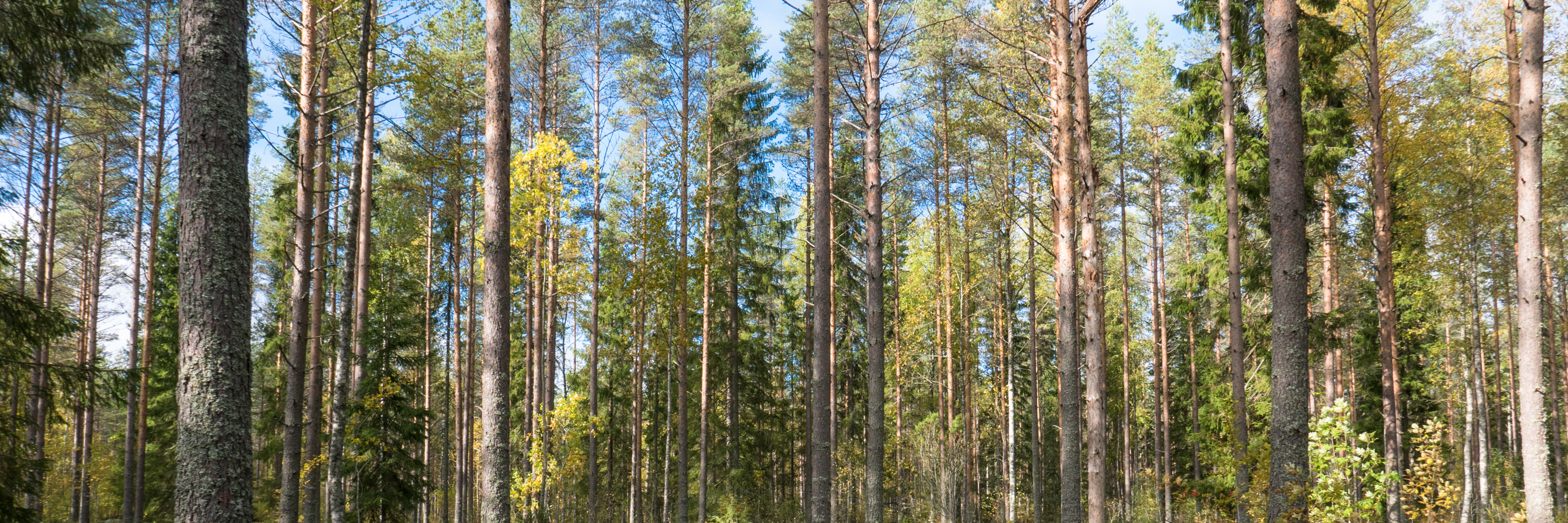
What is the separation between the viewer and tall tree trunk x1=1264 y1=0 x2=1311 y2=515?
19.4 feet

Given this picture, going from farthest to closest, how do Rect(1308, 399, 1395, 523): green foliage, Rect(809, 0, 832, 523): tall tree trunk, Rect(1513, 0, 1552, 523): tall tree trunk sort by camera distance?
1. Rect(809, 0, 832, 523): tall tree trunk
2. Rect(1513, 0, 1552, 523): tall tree trunk
3. Rect(1308, 399, 1395, 523): green foliage

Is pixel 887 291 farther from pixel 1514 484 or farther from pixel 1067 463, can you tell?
pixel 1514 484

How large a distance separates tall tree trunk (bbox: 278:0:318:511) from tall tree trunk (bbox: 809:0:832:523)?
558cm

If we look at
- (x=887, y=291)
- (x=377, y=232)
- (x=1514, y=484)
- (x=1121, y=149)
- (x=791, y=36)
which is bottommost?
(x=1514, y=484)

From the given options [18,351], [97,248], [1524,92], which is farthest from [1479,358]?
[97,248]

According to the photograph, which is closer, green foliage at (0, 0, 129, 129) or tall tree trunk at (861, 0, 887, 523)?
green foliage at (0, 0, 129, 129)

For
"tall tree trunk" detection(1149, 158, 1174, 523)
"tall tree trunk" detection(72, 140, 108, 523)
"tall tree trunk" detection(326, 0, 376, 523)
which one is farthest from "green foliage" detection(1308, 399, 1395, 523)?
"tall tree trunk" detection(72, 140, 108, 523)

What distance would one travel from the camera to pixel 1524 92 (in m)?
7.45

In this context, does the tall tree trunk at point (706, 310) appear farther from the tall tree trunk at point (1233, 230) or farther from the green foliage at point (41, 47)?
the green foliage at point (41, 47)

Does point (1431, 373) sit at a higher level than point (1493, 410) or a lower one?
higher

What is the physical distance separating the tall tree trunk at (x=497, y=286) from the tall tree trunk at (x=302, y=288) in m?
2.54

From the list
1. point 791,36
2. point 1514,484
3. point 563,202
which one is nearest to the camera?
point 563,202

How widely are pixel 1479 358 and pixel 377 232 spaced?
3324cm

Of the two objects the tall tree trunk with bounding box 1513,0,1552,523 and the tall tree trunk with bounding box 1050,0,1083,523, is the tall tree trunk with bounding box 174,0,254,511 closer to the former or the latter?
the tall tree trunk with bounding box 1050,0,1083,523
